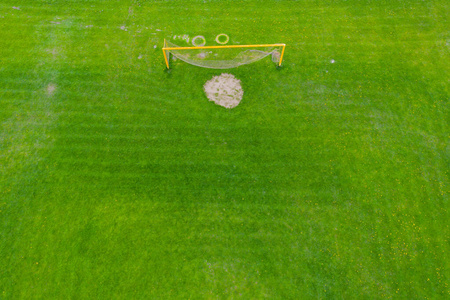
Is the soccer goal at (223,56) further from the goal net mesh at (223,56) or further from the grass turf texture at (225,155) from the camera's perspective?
the grass turf texture at (225,155)

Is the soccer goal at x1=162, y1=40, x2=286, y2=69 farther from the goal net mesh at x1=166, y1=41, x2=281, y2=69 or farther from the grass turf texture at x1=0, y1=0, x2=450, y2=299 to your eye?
the grass turf texture at x1=0, y1=0, x2=450, y2=299

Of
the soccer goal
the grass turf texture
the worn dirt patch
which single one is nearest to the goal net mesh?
the soccer goal

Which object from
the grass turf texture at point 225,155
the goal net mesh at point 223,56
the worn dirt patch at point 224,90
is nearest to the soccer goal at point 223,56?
the goal net mesh at point 223,56

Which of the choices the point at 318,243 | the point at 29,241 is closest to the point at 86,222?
the point at 29,241

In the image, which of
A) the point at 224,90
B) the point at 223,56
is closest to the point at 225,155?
the point at 224,90

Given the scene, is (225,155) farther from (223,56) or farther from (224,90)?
(223,56)
